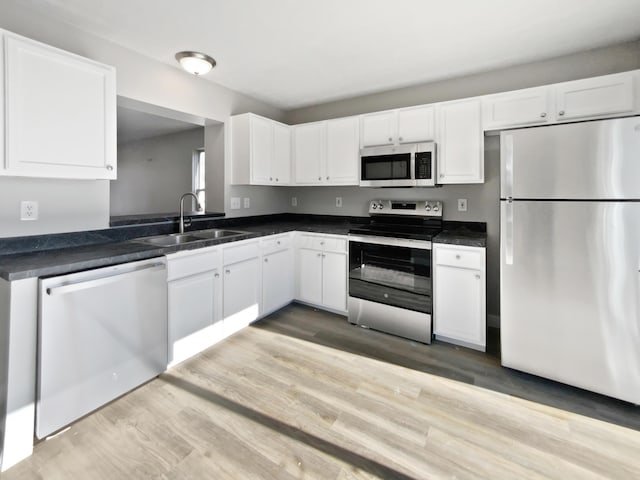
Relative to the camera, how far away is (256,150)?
3379mm

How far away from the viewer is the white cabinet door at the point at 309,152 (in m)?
3.58

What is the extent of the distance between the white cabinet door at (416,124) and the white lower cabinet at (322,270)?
1.16m

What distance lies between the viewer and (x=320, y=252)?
3326 millimetres

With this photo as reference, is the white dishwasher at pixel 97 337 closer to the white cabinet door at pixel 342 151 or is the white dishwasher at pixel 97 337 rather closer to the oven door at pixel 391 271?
the oven door at pixel 391 271

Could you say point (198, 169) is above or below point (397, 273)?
above

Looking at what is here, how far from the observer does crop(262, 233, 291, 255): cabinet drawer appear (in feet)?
10.2

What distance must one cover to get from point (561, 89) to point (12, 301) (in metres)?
3.62

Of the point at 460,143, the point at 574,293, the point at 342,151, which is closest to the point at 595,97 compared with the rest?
the point at 460,143

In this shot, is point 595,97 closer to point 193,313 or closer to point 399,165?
point 399,165

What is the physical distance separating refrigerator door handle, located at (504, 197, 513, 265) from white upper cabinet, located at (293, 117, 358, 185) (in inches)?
61.0

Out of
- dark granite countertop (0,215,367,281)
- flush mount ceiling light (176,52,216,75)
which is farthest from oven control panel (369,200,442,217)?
flush mount ceiling light (176,52,216,75)

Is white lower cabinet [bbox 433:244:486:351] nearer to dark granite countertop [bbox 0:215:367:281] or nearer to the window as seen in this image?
dark granite countertop [bbox 0:215:367:281]

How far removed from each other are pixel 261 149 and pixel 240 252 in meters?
1.27

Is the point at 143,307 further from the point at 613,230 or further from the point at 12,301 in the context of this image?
the point at 613,230
